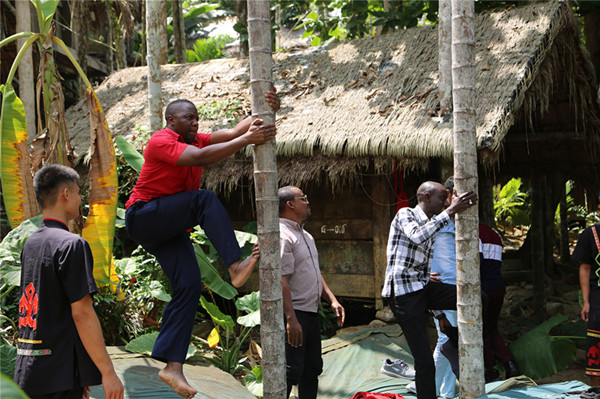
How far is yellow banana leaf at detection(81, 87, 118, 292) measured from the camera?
229 inches

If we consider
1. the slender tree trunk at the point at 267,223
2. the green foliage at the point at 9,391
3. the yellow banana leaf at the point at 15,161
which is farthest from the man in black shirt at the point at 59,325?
the yellow banana leaf at the point at 15,161

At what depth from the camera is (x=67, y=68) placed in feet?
42.4

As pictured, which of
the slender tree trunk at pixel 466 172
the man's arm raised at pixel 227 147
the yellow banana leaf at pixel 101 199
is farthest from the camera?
the yellow banana leaf at pixel 101 199

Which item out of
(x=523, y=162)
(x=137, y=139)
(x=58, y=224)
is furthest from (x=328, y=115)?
(x=58, y=224)

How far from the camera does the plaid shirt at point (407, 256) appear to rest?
15.0ft

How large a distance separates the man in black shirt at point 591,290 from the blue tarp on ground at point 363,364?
0.56 meters

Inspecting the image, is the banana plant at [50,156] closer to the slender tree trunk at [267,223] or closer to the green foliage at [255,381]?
the green foliage at [255,381]

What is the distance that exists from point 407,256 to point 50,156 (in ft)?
12.0

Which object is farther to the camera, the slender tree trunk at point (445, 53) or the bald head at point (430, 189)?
the slender tree trunk at point (445, 53)

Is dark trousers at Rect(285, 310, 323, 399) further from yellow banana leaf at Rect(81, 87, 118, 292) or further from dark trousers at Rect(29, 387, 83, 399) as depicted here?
yellow banana leaf at Rect(81, 87, 118, 292)

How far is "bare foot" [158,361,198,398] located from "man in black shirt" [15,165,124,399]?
588 mm

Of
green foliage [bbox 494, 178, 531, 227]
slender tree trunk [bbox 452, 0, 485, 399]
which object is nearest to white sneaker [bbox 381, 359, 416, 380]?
slender tree trunk [bbox 452, 0, 485, 399]

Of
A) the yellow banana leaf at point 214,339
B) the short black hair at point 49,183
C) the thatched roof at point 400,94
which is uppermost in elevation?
the thatched roof at point 400,94

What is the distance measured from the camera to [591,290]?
5445mm
